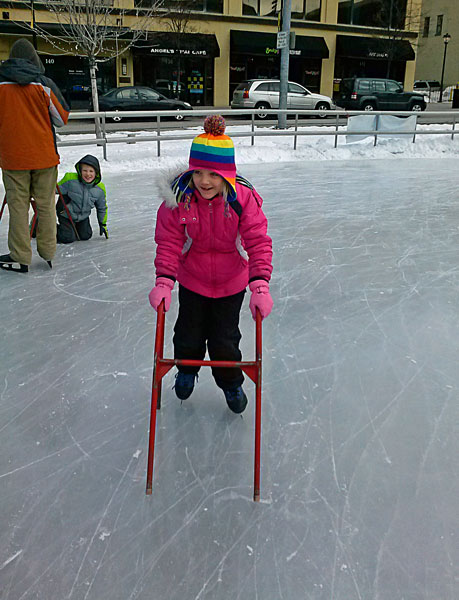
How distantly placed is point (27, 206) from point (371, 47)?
30882 millimetres

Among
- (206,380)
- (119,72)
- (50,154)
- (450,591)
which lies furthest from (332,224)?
(119,72)

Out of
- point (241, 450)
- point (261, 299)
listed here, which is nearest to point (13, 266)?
point (241, 450)

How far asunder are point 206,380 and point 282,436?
652 millimetres

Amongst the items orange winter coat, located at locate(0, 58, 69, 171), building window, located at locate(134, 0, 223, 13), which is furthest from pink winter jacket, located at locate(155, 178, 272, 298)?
building window, located at locate(134, 0, 223, 13)

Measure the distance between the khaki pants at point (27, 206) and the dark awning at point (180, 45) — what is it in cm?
2251

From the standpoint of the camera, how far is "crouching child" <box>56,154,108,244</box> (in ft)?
16.6

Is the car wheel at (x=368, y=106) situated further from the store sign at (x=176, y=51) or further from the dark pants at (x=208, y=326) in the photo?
the dark pants at (x=208, y=326)

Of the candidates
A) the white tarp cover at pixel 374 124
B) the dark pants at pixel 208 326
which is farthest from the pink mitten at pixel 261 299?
the white tarp cover at pixel 374 124

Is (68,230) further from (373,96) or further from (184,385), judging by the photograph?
(373,96)

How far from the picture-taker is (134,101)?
63.8ft

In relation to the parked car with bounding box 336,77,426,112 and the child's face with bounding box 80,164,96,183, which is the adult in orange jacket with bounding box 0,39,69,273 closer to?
the child's face with bounding box 80,164,96,183

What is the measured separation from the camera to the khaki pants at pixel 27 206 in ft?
13.8

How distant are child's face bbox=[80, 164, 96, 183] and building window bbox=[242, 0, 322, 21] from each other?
86.1ft

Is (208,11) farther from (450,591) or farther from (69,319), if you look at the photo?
(450,591)
